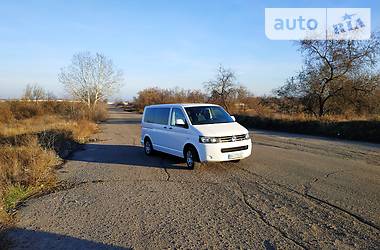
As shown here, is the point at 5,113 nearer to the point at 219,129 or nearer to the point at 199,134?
the point at 199,134

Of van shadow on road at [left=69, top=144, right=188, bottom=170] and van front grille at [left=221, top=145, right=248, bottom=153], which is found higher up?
van front grille at [left=221, top=145, right=248, bottom=153]

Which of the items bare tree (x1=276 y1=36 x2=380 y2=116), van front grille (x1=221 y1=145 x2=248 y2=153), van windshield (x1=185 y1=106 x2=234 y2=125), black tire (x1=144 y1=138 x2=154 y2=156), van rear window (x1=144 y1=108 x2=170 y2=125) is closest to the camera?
van front grille (x1=221 y1=145 x2=248 y2=153)

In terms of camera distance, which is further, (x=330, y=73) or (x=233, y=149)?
(x=330, y=73)

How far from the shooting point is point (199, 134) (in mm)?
8664

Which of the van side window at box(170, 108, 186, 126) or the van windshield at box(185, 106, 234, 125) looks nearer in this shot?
the van windshield at box(185, 106, 234, 125)

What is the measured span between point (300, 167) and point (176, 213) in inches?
192

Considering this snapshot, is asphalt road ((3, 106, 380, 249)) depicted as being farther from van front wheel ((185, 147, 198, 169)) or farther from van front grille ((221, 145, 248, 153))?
van front grille ((221, 145, 248, 153))

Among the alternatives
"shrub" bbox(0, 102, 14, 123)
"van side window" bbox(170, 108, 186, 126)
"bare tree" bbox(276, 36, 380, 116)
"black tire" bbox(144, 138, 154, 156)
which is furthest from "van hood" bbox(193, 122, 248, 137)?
"shrub" bbox(0, 102, 14, 123)

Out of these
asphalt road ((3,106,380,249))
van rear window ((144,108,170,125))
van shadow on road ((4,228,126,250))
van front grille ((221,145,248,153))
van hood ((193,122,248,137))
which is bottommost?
van shadow on road ((4,228,126,250))

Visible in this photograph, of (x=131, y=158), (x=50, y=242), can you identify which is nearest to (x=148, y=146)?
(x=131, y=158)

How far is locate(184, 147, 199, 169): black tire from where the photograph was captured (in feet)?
29.2

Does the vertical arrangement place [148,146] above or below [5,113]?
below

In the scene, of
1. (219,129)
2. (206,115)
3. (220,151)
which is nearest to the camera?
(220,151)

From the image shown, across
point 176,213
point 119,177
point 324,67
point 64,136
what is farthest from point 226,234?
point 324,67
